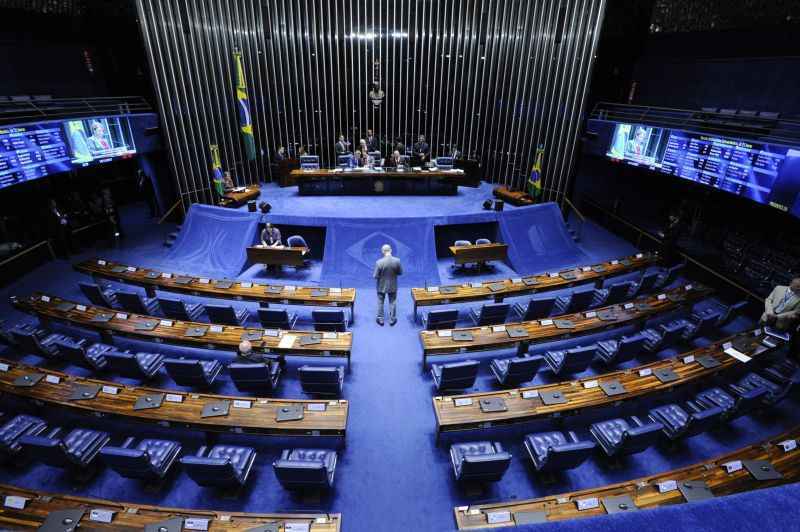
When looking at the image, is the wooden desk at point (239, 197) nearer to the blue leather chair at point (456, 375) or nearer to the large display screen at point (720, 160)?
the blue leather chair at point (456, 375)

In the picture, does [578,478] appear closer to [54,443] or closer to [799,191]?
[54,443]

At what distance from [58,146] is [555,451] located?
1229 cm

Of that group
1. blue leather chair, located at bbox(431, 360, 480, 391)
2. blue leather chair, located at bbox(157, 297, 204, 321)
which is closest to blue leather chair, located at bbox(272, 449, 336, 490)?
blue leather chair, located at bbox(431, 360, 480, 391)

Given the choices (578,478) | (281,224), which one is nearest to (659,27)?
(281,224)

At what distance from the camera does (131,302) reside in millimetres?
7645

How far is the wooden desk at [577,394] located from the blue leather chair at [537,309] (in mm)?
2098

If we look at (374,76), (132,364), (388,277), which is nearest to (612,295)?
(388,277)

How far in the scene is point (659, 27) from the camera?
12984mm

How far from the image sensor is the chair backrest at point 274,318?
23.6ft

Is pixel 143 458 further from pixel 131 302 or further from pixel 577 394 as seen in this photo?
pixel 577 394

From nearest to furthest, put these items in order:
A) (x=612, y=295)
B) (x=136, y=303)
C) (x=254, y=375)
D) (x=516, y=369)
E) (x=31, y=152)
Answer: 1. (x=254, y=375)
2. (x=516, y=369)
3. (x=136, y=303)
4. (x=612, y=295)
5. (x=31, y=152)

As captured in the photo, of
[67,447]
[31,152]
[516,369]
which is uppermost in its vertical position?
[31,152]

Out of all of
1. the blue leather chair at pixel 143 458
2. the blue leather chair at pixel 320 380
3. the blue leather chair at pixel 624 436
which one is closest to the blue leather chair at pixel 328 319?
the blue leather chair at pixel 320 380

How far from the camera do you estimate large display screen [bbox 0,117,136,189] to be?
832 cm
